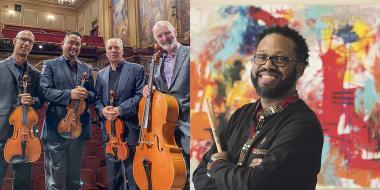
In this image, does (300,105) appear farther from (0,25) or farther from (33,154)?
(0,25)

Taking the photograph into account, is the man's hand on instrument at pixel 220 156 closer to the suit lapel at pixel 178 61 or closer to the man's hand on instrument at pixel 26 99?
the suit lapel at pixel 178 61

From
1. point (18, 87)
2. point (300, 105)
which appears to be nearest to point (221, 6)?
point (300, 105)

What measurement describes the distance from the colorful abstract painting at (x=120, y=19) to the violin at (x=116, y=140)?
1181mm

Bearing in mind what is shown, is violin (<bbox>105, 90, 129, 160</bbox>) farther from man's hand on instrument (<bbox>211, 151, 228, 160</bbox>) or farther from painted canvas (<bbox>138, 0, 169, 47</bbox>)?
painted canvas (<bbox>138, 0, 169, 47</bbox>)

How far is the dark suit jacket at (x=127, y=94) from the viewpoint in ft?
9.76

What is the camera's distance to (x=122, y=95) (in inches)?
120

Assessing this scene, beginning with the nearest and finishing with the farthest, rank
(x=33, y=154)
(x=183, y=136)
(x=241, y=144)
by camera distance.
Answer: (x=241, y=144) < (x=183, y=136) < (x=33, y=154)

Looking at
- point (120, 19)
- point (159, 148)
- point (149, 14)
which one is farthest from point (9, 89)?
point (149, 14)

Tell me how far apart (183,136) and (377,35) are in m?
1.28

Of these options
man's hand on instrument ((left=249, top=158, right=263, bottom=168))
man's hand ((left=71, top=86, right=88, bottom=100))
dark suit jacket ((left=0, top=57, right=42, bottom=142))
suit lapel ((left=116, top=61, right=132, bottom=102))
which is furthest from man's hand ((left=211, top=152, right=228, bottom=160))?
dark suit jacket ((left=0, top=57, right=42, bottom=142))

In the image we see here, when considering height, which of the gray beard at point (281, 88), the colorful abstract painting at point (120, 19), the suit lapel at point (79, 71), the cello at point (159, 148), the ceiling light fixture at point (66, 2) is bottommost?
the cello at point (159, 148)

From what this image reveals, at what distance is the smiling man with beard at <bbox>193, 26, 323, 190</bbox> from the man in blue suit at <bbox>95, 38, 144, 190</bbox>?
0.96 meters

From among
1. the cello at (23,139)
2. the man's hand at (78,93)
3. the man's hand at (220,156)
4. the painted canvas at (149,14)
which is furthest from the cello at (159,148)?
the painted canvas at (149,14)

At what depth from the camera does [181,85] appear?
2.78m
